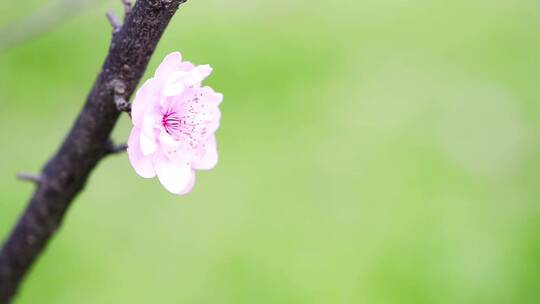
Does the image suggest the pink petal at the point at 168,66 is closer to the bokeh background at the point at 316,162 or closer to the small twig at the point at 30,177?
the small twig at the point at 30,177

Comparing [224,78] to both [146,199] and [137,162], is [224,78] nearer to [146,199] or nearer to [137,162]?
[146,199]

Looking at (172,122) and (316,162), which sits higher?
(172,122)

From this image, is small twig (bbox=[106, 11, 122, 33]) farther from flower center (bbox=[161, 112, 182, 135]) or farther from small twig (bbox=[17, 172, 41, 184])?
small twig (bbox=[17, 172, 41, 184])

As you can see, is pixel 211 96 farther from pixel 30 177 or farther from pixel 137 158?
pixel 30 177

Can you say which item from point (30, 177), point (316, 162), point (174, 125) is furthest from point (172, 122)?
point (316, 162)

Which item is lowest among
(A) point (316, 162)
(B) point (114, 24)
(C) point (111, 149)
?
(A) point (316, 162)

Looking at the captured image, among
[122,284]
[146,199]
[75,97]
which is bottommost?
[122,284]

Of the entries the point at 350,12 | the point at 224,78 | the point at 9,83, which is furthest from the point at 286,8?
the point at 9,83
